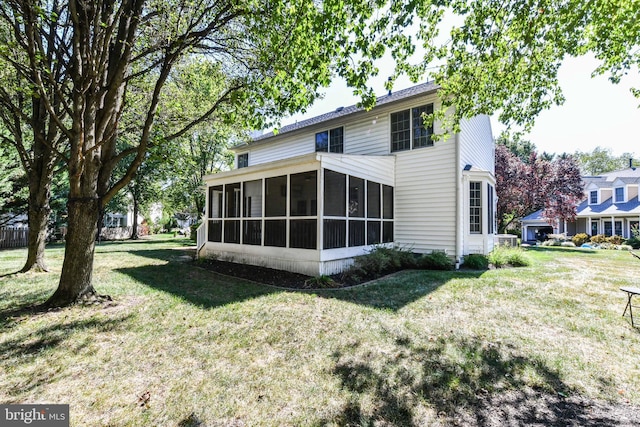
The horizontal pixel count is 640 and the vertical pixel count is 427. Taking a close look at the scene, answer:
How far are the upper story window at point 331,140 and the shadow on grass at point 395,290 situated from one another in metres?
6.41

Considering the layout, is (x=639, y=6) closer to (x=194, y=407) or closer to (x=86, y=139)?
(x=194, y=407)

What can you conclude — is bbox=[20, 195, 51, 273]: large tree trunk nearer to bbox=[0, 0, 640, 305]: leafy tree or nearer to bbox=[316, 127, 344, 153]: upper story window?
bbox=[0, 0, 640, 305]: leafy tree

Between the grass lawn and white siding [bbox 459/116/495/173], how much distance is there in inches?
218

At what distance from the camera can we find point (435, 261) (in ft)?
30.6

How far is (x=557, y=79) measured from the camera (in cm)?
653

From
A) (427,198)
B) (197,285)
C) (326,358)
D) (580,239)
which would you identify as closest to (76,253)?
(197,285)

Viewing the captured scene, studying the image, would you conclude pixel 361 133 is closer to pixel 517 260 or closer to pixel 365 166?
pixel 365 166

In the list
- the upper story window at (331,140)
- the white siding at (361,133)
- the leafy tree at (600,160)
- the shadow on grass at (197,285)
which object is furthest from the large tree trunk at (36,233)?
the leafy tree at (600,160)

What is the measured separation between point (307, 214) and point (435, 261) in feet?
14.7

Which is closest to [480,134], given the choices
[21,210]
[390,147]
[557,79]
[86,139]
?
[390,147]

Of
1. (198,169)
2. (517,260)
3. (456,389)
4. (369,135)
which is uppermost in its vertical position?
(198,169)

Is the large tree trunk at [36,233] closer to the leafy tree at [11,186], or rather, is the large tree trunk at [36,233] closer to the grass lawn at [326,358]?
the grass lawn at [326,358]

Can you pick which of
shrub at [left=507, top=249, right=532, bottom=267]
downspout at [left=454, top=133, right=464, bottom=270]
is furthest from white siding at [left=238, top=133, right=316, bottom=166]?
shrub at [left=507, top=249, right=532, bottom=267]

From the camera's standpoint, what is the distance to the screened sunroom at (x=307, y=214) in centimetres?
805
